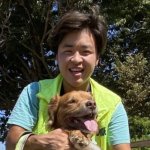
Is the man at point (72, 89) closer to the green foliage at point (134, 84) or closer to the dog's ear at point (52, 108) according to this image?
the dog's ear at point (52, 108)

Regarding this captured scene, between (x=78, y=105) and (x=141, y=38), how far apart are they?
18.9m

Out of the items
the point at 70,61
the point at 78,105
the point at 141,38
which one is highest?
the point at 141,38

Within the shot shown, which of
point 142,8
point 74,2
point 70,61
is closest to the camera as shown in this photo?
point 70,61

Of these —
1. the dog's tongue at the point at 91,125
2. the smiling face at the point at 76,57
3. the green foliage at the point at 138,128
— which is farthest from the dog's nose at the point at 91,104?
the green foliage at the point at 138,128

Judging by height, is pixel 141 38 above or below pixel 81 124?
above

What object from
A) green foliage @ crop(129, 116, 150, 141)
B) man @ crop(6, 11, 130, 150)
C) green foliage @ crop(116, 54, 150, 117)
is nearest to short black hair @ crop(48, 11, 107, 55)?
man @ crop(6, 11, 130, 150)

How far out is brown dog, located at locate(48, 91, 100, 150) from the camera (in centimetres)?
367

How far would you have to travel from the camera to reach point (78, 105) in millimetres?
3893

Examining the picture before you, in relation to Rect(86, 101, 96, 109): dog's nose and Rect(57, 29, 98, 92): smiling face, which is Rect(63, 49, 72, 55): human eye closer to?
Rect(57, 29, 98, 92): smiling face

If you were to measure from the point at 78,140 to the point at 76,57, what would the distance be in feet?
→ 2.02

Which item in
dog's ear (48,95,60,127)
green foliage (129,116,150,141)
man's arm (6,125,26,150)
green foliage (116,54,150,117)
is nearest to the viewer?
man's arm (6,125,26,150)

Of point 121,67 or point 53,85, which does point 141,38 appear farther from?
point 53,85

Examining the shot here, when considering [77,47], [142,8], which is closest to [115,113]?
[77,47]

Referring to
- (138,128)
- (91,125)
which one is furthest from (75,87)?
(138,128)
